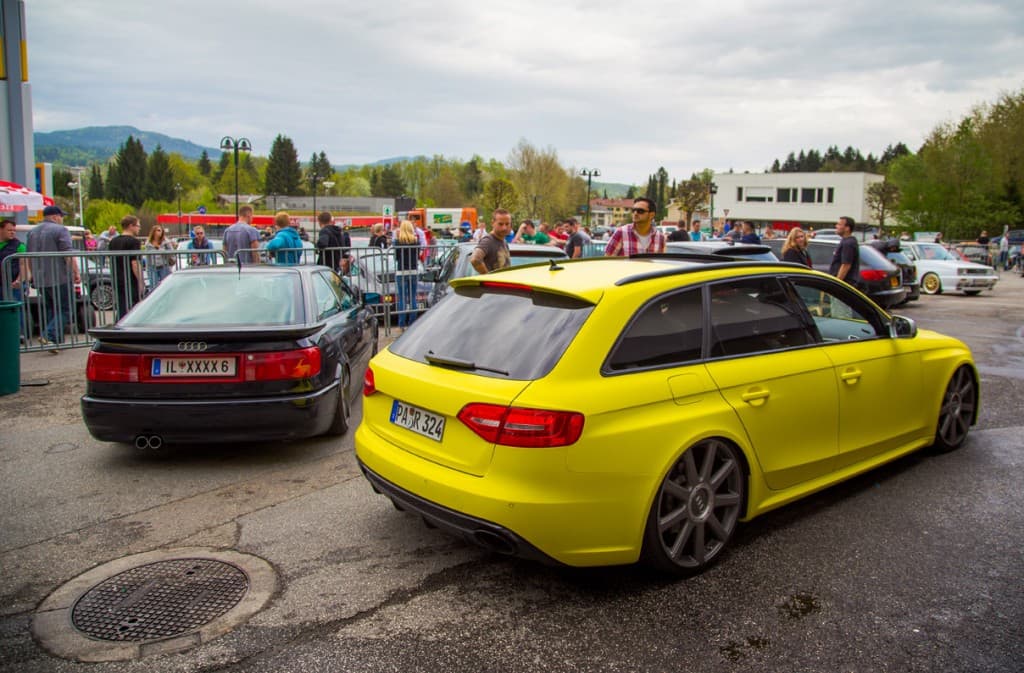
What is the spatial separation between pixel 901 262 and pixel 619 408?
1693 centimetres

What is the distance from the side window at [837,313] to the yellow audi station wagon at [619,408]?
0.03 m

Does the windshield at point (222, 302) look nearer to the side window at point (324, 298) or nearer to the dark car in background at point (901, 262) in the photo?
the side window at point (324, 298)

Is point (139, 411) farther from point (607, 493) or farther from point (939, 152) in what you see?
point (939, 152)

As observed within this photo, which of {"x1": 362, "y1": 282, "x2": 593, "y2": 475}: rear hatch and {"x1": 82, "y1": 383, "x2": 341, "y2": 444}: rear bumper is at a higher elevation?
{"x1": 362, "y1": 282, "x2": 593, "y2": 475}: rear hatch

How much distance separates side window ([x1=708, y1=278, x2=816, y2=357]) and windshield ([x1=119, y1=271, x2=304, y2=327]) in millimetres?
3242

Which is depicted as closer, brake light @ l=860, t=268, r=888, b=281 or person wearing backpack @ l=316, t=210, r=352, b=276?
person wearing backpack @ l=316, t=210, r=352, b=276

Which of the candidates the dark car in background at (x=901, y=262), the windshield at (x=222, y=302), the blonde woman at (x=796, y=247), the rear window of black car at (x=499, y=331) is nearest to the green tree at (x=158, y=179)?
the dark car in background at (x=901, y=262)

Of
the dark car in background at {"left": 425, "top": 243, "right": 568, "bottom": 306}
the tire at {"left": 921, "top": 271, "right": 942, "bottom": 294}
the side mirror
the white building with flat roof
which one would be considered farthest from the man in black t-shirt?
the white building with flat roof

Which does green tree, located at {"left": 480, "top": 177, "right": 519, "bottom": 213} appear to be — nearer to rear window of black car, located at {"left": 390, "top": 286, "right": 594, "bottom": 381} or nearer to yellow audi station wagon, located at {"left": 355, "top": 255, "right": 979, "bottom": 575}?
yellow audi station wagon, located at {"left": 355, "top": 255, "right": 979, "bottom": 575}

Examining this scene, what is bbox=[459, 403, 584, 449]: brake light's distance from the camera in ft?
10.8

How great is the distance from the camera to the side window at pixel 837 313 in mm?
4816

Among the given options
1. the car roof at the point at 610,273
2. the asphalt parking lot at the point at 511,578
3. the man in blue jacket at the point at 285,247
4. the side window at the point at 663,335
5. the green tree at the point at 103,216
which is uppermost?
the green tree at the point at 103,216

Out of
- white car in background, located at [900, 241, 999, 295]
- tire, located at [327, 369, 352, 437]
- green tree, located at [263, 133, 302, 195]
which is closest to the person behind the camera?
tire, located at [327, 369, 352, 437]

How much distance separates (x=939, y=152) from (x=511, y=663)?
60515 mm
